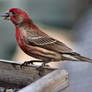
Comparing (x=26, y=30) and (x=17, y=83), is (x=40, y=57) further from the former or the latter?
(x=17, y=83)

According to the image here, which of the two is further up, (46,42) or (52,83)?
(46,42)

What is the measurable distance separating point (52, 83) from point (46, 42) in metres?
1.59

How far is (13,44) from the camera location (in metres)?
9.66

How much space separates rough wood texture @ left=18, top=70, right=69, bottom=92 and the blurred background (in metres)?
2.71

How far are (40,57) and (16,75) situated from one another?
2.77ft

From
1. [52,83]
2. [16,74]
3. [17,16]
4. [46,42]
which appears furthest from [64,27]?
[52,83]

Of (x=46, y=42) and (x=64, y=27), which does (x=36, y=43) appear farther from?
(x=64, y=27)

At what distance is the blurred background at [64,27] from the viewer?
7395 millimetres

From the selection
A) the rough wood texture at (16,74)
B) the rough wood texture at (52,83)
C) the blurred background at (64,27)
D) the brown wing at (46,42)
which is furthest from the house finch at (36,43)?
the blurred background at (64,27)

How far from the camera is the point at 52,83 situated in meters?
3.96

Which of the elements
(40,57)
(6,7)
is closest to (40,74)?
(40,57)

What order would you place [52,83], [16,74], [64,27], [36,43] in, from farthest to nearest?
[64,27] → [36,43] → [16,74] → [52,83]

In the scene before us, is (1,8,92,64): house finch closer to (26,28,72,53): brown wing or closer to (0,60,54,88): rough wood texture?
(26,28,72,53): brown wing

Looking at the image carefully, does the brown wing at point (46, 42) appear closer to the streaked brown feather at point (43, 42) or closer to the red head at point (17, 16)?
the streaked brown feather at point (43, 42)
